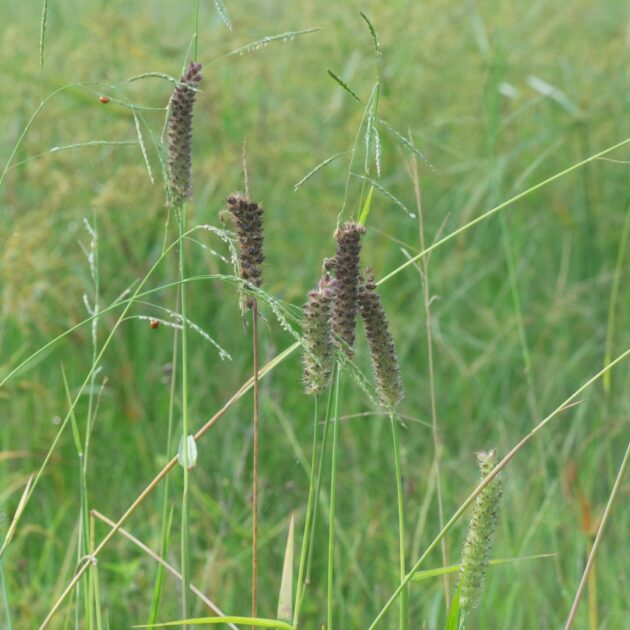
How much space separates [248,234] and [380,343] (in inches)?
7.1

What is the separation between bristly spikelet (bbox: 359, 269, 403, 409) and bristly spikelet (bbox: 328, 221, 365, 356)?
26 millimetres

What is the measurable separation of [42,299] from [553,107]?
74.6 inches

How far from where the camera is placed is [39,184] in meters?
3.18

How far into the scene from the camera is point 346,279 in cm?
114

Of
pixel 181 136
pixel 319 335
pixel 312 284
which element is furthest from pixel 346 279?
pixel 312 284

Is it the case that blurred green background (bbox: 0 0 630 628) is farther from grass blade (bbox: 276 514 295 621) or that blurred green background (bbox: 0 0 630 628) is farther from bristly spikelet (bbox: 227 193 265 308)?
bristly spikelet (bbox: 227 193 265 308)

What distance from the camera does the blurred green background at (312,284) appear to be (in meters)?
2.48

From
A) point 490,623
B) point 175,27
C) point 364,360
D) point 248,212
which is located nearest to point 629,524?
point 490,623

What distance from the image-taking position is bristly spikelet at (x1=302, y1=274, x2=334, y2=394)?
1.13 m

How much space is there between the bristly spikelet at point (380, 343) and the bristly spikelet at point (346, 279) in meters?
0.03

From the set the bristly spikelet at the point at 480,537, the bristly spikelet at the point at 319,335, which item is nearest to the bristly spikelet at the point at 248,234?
the bristly spikelet at the point at 319,335

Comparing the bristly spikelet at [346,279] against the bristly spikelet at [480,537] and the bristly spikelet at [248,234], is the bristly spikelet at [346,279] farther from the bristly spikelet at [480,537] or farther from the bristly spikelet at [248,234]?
the bristly spikelet at [480,537]

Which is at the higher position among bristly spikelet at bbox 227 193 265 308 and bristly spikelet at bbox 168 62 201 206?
bristly spikelet at bbox 168 62 201 206

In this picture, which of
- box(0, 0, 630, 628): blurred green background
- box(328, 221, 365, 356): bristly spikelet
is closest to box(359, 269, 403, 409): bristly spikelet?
box(328, 221, 365, 356): bristly spikelet
